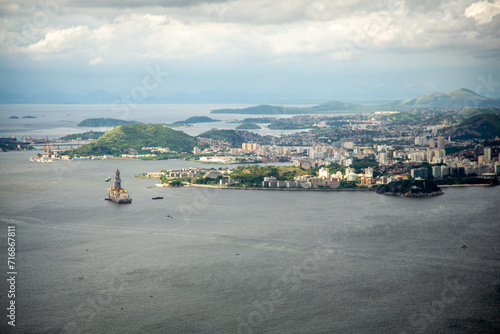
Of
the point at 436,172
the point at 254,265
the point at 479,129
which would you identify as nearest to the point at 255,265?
the point at 254,265

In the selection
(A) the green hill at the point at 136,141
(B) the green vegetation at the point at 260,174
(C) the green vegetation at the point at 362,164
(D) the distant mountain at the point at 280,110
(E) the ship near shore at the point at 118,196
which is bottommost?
(E) the ship near shore at the point at 118,196

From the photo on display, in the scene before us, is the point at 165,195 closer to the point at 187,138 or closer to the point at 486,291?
the point at 486,291

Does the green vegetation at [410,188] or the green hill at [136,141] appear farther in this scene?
the green hill at [136,141]

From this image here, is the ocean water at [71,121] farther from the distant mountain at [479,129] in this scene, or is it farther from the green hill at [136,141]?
the distant mountain at [479,129]

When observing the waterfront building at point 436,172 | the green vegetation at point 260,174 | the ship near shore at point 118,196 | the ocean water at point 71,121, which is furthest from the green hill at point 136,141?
the waterfront building at point 436,172

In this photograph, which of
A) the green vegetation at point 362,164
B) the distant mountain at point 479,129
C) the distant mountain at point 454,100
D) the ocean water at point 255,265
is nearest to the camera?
the ocean water at point 255,265

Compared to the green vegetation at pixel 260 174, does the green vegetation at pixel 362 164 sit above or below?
above

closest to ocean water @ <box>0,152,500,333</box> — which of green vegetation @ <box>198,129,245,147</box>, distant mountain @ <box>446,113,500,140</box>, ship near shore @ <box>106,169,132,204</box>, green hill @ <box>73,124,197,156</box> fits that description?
ship near shore @ <box>106,169,132,204</box>
